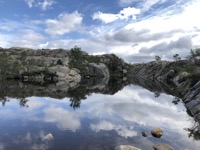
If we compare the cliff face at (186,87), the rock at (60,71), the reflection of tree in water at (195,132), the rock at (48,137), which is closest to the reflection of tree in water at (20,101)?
the rock at (48,137)

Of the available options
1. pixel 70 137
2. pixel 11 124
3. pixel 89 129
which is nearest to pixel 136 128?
pixel 89 129

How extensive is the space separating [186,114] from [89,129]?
2188 centimetres

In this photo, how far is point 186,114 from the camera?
47.9 metres

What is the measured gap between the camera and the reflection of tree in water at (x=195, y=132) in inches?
1258

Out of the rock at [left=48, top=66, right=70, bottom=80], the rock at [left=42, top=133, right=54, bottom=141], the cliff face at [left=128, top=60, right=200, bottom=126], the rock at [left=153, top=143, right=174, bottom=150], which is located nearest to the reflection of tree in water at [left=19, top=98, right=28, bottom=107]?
the rock at [left=42, top=133, right=54, bottom=141]

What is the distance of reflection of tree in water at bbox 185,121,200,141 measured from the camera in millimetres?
31966

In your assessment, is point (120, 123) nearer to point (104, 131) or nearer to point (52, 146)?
point (104, 131)

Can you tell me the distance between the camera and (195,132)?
34094 mm

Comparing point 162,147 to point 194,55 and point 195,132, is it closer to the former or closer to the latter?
point 195,132

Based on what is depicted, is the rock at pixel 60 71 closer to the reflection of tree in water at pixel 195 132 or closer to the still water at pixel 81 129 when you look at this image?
the still water at pixel 81 129

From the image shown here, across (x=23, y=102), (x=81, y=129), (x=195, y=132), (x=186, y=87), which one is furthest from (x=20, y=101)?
(x=186, y=87)

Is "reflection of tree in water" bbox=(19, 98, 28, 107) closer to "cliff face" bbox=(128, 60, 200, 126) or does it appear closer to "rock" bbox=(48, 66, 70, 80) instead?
"cliff face" bbox=(128, 60, 200, 126)

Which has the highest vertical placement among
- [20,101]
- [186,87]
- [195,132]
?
[186,87]

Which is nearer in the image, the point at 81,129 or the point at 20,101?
the point at 81,129
